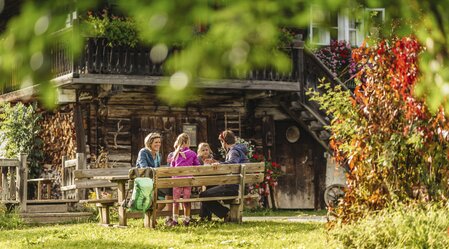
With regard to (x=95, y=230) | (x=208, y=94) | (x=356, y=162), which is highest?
(x=208, y=94)

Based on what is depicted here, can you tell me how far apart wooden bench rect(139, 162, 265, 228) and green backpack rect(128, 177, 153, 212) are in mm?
193

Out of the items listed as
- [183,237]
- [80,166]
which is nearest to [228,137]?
[183,237]

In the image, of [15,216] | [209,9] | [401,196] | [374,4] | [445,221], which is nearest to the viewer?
[209,9]

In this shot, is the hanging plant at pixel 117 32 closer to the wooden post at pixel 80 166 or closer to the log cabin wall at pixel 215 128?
the log cabin wall at pixel 215 128

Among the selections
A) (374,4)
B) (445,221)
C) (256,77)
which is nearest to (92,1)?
(374,4)

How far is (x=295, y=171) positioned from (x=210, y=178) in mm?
7890

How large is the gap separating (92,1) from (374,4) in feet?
3.62

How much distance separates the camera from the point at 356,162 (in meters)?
10.3

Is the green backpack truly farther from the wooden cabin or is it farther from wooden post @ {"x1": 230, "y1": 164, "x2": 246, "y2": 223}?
the wooden cabin

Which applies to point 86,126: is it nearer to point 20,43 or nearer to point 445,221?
point 445,221

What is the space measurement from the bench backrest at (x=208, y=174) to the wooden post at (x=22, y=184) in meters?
4.16

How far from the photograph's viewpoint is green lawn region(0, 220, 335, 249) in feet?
36.7

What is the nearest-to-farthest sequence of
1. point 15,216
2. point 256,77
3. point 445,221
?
point 445,221
point 15,216
point 256,77

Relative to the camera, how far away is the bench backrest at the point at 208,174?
13.4 metres
